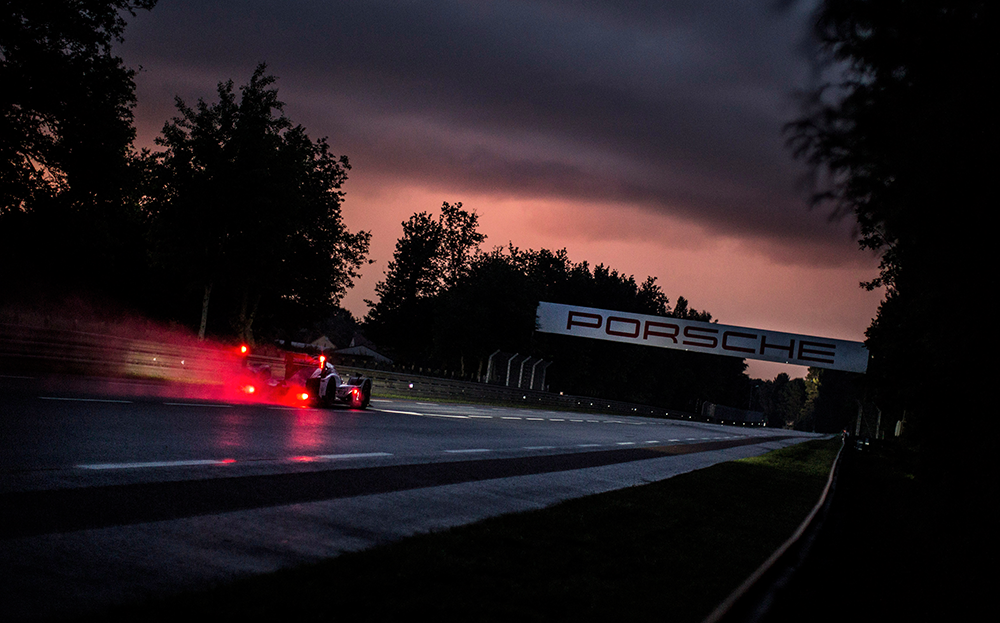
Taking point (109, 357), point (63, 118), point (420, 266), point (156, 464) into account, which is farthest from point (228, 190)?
point (420, 266)

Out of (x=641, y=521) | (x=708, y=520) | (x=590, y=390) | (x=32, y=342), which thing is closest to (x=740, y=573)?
(x=641, y=521)

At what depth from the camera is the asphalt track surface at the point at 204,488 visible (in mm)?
4730

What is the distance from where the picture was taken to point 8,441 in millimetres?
8375

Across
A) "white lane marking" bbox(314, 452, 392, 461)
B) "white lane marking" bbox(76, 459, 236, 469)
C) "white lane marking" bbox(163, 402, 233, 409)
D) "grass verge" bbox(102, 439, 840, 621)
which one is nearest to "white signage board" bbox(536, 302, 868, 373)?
"white lane marking" bbox(163, 402, 233, 409)

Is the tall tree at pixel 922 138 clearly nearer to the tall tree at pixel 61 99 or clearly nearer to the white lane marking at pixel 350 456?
the white lane marking at pixel 350 456

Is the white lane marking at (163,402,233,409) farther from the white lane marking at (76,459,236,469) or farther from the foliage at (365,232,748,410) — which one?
the foliage at (365,232,748,410)

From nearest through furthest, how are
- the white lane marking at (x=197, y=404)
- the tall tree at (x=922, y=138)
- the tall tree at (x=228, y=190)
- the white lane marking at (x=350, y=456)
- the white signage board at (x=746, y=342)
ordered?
the tall tree at (x=922, y=138)
the white lane marking at (x=350, y=456)
the white lane marking at (x=197, y=404)
the tall tree at (x=228, y=190)
the white signage board at (x=746, y=342)

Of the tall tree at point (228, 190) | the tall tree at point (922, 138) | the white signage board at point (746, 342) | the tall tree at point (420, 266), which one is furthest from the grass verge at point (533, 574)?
the tall tree at point (420, 266)

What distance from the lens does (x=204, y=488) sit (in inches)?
297

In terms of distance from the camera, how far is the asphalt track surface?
4.73 meters

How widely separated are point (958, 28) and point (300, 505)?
279 inches

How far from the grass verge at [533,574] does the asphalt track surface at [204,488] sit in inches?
16.1

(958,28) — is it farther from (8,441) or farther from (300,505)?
(8,441)

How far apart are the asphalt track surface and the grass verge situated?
1.34 ft
